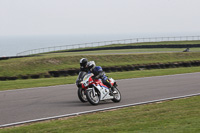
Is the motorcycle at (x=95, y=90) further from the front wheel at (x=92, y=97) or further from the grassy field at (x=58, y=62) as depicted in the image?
the grassy field at (x=58, y=62)

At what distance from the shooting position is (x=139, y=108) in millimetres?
11164

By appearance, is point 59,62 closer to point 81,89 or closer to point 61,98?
point 61,98

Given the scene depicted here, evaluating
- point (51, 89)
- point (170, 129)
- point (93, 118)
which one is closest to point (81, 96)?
point (93, 118)

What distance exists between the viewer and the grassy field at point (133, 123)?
7770 mm

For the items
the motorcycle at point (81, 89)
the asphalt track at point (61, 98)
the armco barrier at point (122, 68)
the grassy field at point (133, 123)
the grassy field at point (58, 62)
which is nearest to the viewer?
the grassy field at point (133, 123)

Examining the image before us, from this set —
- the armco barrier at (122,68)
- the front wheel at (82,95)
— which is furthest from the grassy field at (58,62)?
the front wheel at (82,95)

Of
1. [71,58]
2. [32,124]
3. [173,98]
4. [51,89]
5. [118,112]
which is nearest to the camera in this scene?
[32,124]

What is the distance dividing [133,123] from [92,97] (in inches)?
151

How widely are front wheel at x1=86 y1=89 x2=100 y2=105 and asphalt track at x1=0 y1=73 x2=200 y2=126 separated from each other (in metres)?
0.20

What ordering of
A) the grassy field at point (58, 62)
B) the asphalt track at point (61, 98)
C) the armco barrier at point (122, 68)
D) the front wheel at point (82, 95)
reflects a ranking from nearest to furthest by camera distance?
1. the asphalt track at point (61, 98)
2. the front wheel at point (82, 95)
3. the armco barrier at point (122, 68)
4. the grassy field at point (58, 62)

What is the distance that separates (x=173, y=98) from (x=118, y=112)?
377 cm

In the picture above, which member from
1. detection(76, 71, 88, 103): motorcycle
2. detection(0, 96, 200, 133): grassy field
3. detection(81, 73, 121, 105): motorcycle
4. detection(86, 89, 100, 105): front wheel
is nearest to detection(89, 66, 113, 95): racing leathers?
detection(81, 73, 121, 105): motorcycle

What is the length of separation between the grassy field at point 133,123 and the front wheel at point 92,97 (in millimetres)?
1680

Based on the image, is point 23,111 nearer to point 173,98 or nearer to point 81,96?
point 81,96
